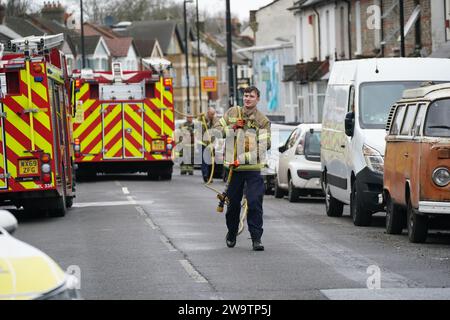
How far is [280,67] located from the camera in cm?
7125

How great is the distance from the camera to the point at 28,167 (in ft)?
66.3

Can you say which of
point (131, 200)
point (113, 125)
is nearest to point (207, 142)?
point (113, 125)

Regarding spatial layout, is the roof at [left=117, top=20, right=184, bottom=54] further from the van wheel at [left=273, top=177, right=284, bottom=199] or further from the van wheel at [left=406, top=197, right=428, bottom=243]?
the van wheel at [left=406, top=197, right=428, bottom=243]

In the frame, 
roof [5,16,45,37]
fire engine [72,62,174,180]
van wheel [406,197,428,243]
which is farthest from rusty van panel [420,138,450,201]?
roof [5,16,45,37]

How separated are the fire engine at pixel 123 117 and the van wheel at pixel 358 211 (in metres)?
15.1

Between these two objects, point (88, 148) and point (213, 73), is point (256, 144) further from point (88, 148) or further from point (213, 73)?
point (213, 73)

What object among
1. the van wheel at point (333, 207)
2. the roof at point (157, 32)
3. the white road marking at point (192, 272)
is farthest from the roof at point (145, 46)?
the white road marking at point (192, 272)

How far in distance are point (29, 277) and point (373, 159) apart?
40.6 ft

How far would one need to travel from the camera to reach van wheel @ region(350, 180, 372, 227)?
60.6ft

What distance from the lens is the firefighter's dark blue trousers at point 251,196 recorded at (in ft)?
48.0

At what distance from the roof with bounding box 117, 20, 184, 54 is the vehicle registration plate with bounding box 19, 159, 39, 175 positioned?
10246 centimetres

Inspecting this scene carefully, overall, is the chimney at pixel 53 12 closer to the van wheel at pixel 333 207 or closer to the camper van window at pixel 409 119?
the van wheel at pixel 333 207
